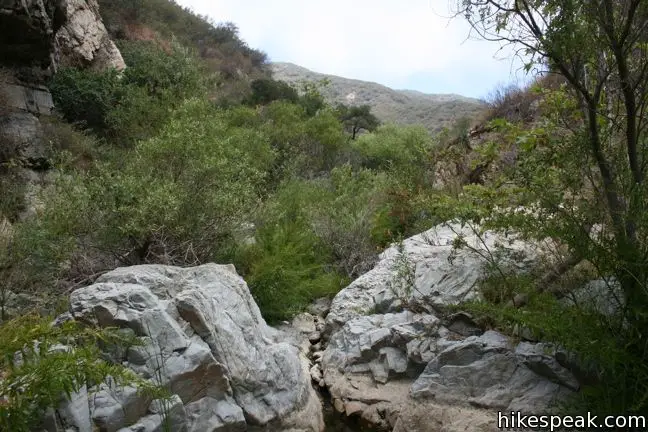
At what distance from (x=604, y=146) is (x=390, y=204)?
19.1ft

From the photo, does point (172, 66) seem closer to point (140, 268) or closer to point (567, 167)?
point (140, 268)

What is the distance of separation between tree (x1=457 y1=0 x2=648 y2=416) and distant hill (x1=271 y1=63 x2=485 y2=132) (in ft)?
88.2

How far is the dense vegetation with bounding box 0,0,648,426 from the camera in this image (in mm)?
3961

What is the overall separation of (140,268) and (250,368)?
4.98ft

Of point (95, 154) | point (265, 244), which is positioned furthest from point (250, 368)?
point (95, 154)

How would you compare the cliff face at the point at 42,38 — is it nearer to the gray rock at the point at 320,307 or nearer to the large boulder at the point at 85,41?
the large boulder at the point at 85,41

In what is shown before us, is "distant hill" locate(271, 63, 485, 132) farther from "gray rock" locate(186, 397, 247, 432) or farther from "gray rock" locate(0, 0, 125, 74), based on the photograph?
"gray rock" locate(186, 397, 247, 432)

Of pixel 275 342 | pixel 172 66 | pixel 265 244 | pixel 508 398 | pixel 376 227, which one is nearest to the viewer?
pixel 508 398

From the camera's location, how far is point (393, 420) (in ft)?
17.0

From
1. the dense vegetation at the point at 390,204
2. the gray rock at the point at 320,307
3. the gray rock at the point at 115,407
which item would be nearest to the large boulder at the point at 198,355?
the gray rock at the point at 115,407

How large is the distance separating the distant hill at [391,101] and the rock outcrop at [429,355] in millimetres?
25242

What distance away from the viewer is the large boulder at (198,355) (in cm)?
412

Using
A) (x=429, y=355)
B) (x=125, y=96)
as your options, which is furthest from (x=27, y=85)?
(x=429, y=355)

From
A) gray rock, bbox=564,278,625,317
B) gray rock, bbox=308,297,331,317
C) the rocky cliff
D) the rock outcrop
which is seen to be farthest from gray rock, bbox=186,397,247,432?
the rocky cliff
